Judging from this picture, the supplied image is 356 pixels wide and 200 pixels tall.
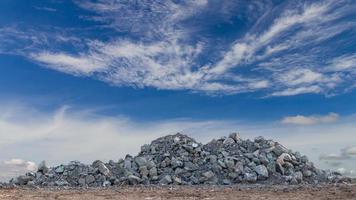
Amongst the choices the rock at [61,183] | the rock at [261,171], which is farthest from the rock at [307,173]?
the rock at [61,183]

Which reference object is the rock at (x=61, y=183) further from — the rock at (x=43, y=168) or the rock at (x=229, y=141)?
the rock at (x=229, y=141)

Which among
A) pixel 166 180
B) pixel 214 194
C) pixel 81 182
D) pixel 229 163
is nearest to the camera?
pixel 214 194

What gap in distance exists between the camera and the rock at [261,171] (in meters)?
27.2

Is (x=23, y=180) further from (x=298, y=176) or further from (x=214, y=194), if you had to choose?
(x=298, y=176)

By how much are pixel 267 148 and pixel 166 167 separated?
7.00 meters

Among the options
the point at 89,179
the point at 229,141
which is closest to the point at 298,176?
the point at 229,141

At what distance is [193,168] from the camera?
1109 inches

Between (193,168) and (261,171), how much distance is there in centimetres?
384

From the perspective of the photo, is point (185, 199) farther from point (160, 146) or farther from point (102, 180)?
point (160, 146)

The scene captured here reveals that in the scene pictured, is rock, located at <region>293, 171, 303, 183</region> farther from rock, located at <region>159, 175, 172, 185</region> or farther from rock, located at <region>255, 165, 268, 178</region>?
rock, located at <region>159, 175, 172, 185</region>

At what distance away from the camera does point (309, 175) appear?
2905 centimetres

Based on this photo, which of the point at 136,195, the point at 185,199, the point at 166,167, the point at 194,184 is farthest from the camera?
the point at 166,167

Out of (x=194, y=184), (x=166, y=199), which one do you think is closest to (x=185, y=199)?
(x=166, y=199)

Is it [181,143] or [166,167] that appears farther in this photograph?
[181,143]
